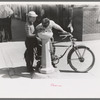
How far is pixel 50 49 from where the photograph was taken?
6.16 meters

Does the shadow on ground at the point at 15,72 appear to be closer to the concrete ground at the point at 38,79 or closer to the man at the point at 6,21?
the concrete ground at the point at 38,79

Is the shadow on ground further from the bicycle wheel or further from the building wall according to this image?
the building wall

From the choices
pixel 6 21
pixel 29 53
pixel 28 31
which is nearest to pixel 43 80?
pixel 29 53

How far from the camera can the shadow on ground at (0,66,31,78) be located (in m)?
6.28

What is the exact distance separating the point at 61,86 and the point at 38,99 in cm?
50

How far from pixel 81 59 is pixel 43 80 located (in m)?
0.82

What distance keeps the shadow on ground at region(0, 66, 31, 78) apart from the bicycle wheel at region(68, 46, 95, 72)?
33.5 inches

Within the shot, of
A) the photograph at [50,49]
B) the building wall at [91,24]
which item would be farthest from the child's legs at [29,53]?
the building wall at [91,24]

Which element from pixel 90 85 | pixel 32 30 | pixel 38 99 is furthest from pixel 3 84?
pixel 90 85

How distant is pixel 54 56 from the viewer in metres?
6.29

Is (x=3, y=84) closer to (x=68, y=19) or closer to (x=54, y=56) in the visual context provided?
(x=54, y=56)

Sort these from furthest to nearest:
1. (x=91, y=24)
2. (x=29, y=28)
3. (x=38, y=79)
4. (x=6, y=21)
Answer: (x=91, y=24) < (x=6, y=21) < (x=38, y=79) < (x=29, y=28)

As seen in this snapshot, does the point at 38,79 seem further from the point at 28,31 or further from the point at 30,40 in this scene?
the point at 28,31

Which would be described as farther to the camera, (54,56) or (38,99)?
(54,56)
